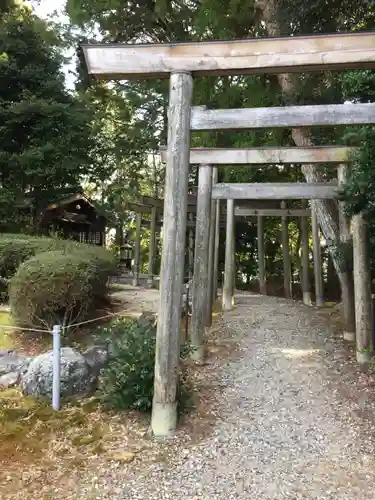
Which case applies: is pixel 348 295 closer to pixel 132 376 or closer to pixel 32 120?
pixel 132 376

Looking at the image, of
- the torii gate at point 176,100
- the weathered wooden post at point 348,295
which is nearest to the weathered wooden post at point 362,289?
the weathered wooden post at point 348,295

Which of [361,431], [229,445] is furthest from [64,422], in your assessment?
[361,431]

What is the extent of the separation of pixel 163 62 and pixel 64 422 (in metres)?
3.37

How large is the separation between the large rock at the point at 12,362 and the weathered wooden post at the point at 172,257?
2263 millimetres

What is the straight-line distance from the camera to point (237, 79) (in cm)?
1031

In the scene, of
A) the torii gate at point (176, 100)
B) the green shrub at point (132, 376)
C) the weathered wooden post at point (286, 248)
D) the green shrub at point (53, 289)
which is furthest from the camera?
the weathered wooden post at point (286, 248)

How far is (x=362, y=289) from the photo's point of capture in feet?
18.5

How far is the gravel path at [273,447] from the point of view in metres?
3.22

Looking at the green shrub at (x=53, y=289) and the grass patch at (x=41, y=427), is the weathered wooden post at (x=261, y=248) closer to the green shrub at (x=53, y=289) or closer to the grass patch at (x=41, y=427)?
the green shrub at (x=53, y=289)

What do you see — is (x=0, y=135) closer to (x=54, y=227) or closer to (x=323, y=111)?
(x=54, y=227)

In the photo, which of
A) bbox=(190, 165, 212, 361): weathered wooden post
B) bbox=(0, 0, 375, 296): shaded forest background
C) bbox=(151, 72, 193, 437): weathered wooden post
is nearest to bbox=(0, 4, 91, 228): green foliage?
bbox=(0, 0, 375, 296): shaded forest background

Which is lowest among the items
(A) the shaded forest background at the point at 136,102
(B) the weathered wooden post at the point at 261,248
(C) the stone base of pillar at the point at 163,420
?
(C) the stone base of pillar at the point at 163,420

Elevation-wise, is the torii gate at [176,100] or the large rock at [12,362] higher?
the torii gate at [176,100]

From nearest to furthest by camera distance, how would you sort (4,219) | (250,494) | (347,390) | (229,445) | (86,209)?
(250,494) < (229,445) < (347,390) < (4,219) < (86,209)
